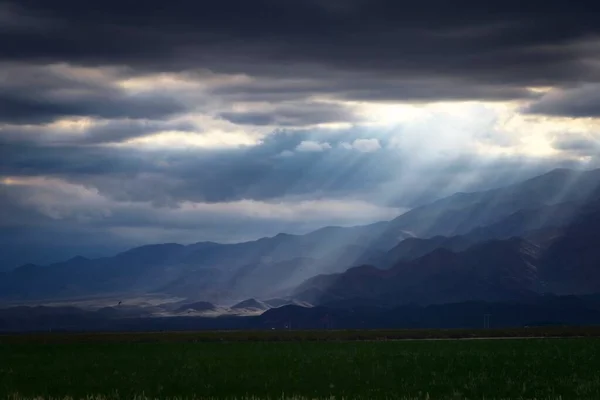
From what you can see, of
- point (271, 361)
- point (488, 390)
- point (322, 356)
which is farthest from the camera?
point (322, 356)

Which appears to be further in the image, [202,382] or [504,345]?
[504,345]

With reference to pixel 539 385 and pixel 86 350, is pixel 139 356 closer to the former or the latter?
pixel 86 350

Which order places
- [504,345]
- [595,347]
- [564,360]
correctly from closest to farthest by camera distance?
[564,360] → [595,347] → [504,345]


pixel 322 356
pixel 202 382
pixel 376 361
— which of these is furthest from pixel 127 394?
pixel 322 356

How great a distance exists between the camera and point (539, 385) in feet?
191

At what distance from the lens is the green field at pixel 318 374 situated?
57344 mm

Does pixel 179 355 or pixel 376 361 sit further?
pixel 179 355

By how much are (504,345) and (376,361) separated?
2767 centimetres

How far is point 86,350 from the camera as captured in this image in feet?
345

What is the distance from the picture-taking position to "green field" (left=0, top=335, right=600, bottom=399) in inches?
2258

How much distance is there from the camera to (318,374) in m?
68.1

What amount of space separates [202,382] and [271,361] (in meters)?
17.6

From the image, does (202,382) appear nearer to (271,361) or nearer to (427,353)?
(271,361)

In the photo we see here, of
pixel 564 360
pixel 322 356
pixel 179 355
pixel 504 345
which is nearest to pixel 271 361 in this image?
pixel 322 356
